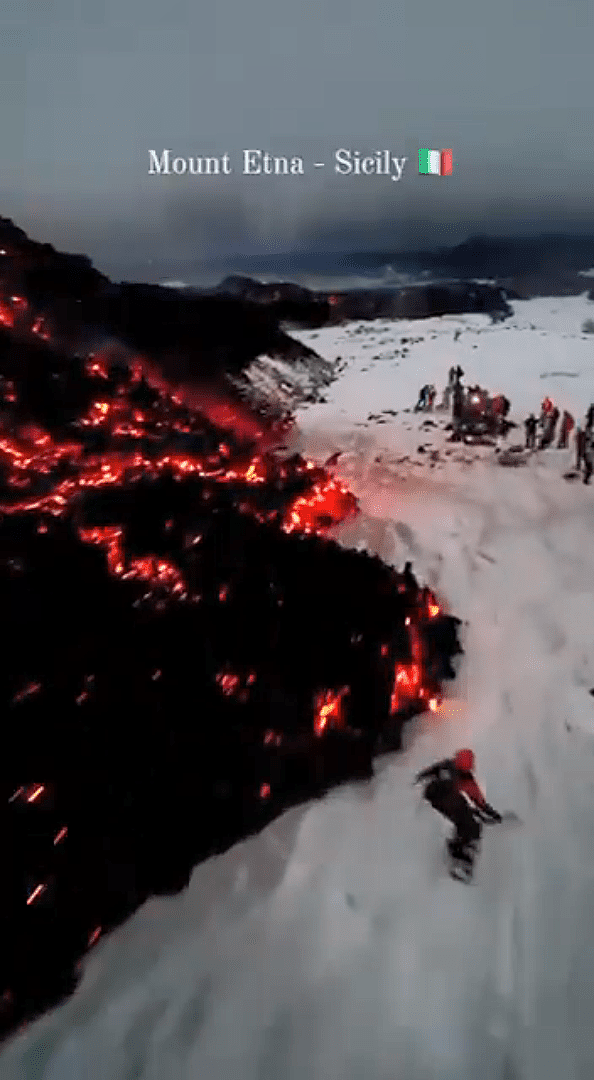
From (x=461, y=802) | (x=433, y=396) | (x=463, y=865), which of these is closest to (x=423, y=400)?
(x=433, y=396)

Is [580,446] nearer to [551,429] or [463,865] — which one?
[551,429]

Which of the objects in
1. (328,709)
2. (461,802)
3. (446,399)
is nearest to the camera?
(461,802)

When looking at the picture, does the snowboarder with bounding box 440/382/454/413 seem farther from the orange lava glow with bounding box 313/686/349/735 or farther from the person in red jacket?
the person in red jacket

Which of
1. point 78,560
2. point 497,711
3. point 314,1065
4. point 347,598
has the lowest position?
point 314,1065

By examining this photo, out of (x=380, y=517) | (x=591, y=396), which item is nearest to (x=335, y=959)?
(x=380, y=517)

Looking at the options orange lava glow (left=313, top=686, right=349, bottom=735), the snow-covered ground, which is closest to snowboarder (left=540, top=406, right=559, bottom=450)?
the snow-covered ground

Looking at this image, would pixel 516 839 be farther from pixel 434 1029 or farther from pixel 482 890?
pixel 434 1029
